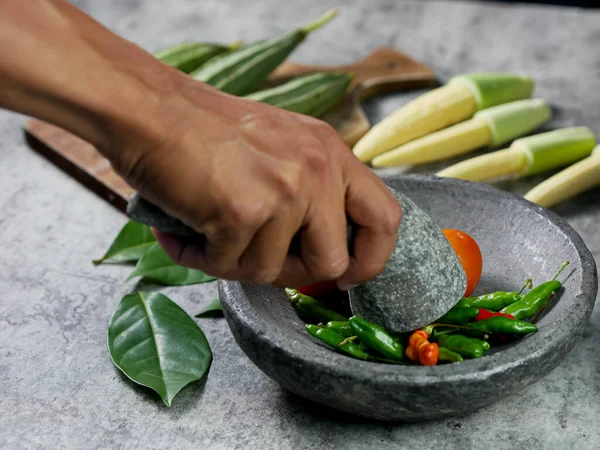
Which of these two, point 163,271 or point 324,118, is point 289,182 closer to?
point 163,271

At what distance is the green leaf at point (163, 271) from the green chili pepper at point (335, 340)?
0.45m

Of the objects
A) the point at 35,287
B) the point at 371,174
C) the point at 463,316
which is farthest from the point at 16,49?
the point at 35,287

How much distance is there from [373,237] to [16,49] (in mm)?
555

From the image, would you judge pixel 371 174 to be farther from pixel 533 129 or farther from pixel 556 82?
pixel 556 82

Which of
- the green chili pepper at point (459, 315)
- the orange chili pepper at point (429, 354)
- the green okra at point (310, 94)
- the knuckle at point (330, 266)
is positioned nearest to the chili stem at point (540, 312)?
the green chili pepper at point (459, 315)

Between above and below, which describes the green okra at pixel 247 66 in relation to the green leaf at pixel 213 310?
above

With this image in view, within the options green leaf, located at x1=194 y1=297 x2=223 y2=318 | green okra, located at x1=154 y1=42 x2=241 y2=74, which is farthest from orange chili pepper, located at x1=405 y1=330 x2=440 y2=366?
green okra, located at x1=154 y1=42 x2=241 y2=74

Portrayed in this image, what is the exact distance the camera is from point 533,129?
2420mm

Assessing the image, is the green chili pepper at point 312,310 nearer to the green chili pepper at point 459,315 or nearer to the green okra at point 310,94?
the green chili pepper at point 459,315

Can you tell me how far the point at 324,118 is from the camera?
99.0 inches

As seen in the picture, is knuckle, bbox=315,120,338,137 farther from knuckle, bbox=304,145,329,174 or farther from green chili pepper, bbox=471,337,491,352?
Result: green chili pepper, bbox=471,337,491,352

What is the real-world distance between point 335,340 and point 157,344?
1.13ft

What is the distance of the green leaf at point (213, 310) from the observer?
1696 millimetres

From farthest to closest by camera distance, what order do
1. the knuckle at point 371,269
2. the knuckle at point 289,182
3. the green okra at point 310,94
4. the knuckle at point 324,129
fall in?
the green okra at point 310,94 < the knuckle at point 371,269 < the knuckle at point 324,129 < the knuckle at point 289,182
